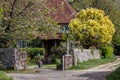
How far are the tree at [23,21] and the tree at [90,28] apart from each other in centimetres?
1623

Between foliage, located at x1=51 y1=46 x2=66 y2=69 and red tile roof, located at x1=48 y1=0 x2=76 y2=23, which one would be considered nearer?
foliage, located at x1=51 y1=46 x2=66 y2=69

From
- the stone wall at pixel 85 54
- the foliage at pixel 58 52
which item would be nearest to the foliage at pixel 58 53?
the foliage at pixel 58 52

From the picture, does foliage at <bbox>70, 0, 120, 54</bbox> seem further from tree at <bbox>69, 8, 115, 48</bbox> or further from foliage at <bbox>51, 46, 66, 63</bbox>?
foliage at <bbox>51, 46, 66, 63</bbox>

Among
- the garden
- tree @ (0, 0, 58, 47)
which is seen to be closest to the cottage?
the garden

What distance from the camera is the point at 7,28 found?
35.1 m

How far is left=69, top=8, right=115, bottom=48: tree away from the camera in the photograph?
5378 cm

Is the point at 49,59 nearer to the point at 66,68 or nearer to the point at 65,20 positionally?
the point at 65,20

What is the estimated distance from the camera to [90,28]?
177 feet

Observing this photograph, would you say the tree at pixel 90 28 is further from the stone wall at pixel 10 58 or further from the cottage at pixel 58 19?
the stone wall at pixel 10 58

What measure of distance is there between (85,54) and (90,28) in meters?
9.12

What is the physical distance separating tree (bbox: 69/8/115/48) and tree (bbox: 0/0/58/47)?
16227mm

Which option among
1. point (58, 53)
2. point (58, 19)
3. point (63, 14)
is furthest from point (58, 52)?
point (63, 14)

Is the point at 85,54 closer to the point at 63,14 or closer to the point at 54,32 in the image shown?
the point at 54,32

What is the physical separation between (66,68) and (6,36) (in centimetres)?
592
